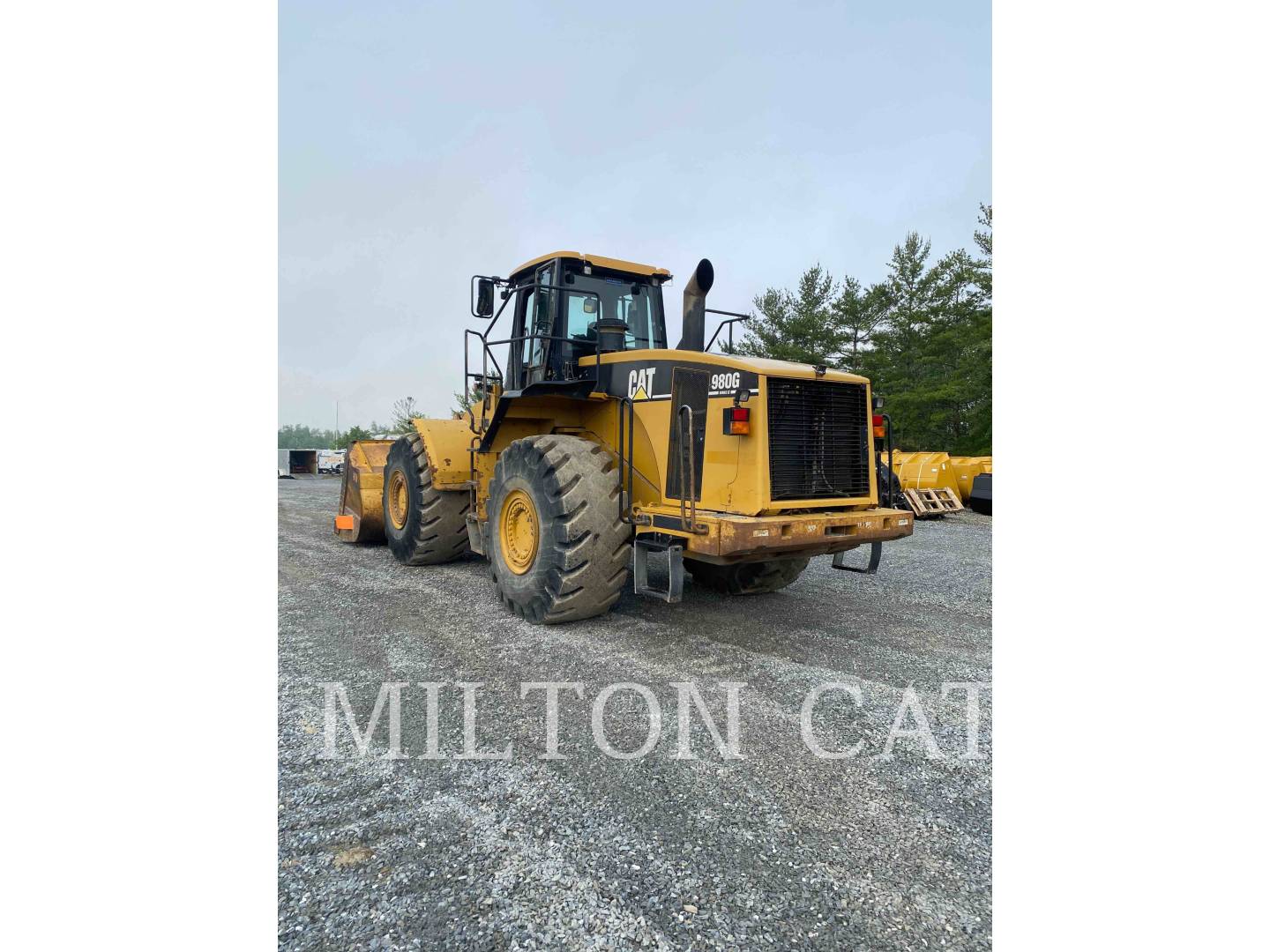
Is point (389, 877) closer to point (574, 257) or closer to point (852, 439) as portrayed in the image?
point (852, 439)

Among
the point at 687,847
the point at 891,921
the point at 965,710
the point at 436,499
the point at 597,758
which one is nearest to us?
the point at 891,921

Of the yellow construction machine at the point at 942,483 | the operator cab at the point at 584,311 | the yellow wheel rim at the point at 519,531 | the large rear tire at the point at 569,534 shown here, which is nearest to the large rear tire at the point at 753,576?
the large rear tire at the point at 569,534

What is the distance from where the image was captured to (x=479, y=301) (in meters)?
6.79

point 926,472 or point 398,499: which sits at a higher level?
point 926,472

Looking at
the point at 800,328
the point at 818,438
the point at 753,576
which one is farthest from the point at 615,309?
the point at 800,328

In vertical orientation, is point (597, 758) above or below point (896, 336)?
below

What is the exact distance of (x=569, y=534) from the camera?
201 inches

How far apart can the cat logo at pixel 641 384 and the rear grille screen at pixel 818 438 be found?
107 centimetres

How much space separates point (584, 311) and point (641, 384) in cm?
136

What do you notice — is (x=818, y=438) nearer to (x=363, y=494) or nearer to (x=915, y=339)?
(x=363, y=494)

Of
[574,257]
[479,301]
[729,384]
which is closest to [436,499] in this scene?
[479,301]

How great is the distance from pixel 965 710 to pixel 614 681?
191 cm

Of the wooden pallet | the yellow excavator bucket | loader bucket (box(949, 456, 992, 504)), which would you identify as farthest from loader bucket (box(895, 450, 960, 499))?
the wooden pallet

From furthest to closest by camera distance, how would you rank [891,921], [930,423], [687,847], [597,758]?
[930,423] < [597,758] < [687,847] < [891,921]
